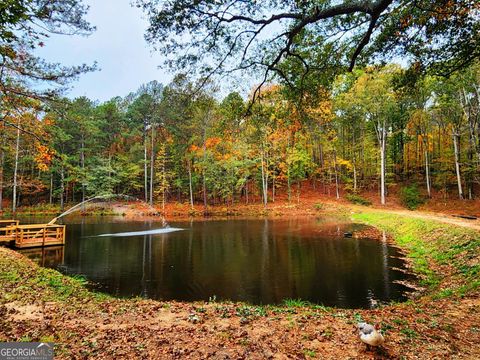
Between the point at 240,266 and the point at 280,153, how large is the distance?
27.6 meters

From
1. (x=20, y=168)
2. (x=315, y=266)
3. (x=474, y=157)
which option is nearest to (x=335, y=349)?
(x=315, y=266)

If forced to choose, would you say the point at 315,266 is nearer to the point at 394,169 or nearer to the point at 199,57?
the point at 199,57

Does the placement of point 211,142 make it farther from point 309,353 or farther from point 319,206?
point 309,353

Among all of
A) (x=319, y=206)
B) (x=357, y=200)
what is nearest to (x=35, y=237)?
(x=319, y=206)

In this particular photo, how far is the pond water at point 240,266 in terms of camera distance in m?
8.49

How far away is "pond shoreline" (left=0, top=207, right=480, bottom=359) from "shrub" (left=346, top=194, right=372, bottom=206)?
1023 inches

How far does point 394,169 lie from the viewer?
135ft

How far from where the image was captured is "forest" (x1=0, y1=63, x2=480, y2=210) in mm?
30516

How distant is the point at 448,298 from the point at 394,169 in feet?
128

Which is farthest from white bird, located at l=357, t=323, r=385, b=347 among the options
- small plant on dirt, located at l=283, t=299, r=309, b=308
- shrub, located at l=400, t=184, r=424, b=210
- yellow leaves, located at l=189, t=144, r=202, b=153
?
yellow leaves, located at l=189, t=144, r=202, b=153

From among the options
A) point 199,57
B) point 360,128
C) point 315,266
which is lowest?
point 315,266

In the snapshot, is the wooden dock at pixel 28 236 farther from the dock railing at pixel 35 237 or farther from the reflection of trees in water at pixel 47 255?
the reflection of trees in water at pixel 47 255

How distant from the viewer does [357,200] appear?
112 ft

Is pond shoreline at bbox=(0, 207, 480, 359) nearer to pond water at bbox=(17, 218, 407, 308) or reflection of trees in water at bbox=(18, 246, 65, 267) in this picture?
pond water at bbox=(17, 218, 407, 308)
